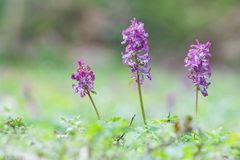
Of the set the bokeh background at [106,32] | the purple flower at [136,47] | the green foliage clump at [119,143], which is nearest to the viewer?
the green foliage clump at [119,143]

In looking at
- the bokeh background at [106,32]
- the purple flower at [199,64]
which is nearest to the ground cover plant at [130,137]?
the purple flower at [199,64]

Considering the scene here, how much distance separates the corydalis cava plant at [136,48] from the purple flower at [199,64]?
0.20 metres

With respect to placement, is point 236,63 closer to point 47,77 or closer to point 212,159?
point 47,77

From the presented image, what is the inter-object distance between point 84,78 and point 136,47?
0.95 feet

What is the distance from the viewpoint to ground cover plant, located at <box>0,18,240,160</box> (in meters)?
2.42

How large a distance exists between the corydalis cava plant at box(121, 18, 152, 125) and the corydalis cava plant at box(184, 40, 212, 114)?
199 mm

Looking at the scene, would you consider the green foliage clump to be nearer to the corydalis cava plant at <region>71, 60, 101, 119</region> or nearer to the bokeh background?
the corydalis cava plant at <region>71, 60, 101, 119</region>

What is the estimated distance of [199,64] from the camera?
2908 millimetres

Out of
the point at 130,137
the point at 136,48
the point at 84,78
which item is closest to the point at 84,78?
the point at 84,78

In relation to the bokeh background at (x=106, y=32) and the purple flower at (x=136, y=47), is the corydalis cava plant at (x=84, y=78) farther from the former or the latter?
the bokeh background at (x=106, y=32)

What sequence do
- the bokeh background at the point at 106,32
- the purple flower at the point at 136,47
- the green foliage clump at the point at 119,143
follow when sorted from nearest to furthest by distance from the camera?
the green foliage clump at the point at 119,143 → the purple flower at the point at 136,47 → the bokeh background at the point at 106,32

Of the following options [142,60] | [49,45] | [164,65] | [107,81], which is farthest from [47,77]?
[142,60]

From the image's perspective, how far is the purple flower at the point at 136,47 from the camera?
2880 mm

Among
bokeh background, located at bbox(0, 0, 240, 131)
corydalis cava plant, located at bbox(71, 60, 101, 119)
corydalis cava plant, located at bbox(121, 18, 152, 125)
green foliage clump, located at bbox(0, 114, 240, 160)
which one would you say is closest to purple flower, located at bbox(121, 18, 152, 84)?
corydalis cava plant, located at bbox(121, 18, 152, 125)
